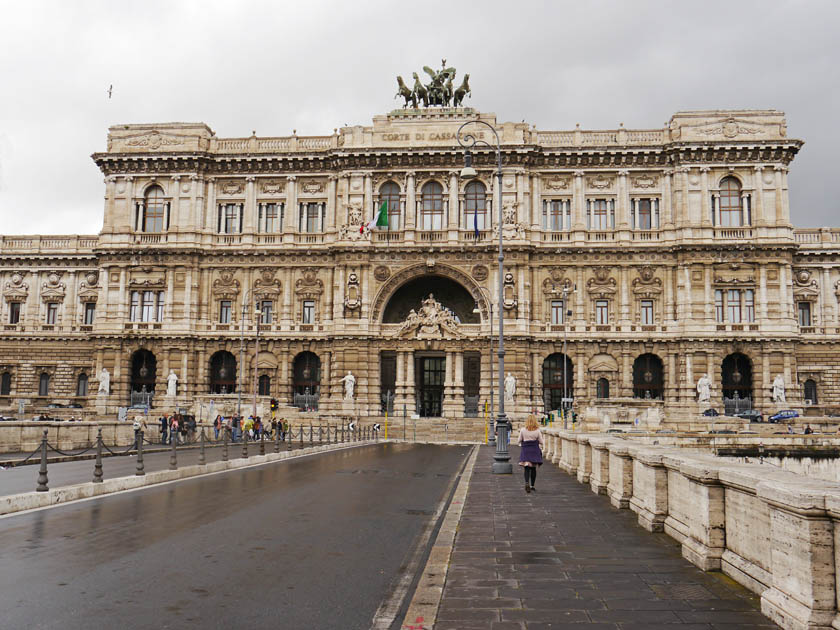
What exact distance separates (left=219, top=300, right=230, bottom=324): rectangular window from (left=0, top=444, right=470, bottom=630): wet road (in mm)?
39655

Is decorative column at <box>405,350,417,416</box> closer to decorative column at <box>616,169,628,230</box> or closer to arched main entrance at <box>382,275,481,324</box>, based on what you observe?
arched main entrance at <box>382,275,481,324</box>

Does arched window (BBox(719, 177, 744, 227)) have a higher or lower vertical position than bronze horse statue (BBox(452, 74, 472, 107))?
lower

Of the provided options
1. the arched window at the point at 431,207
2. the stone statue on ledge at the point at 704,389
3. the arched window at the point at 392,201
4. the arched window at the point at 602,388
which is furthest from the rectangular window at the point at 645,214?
the arched window at the point at 392,201

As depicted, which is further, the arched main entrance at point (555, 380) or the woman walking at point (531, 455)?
the arched main entrance at point (555, 380)

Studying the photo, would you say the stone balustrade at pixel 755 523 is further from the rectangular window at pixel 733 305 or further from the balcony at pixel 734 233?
the balcony at pixel 734 233

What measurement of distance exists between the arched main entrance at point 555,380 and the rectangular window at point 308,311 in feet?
57.1

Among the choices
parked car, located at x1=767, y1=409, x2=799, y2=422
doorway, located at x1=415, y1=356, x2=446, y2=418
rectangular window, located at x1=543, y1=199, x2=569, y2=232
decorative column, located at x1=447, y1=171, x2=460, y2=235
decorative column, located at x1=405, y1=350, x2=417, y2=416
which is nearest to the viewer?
parked car, located at x1=767, y1=409, x2=799, y2=422

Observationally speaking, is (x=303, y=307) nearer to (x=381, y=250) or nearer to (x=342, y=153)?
(x=381, y=250)

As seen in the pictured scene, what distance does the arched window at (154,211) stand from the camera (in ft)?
190

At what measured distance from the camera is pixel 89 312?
62188mm

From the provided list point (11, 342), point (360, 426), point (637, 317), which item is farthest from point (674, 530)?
point (11, 342)

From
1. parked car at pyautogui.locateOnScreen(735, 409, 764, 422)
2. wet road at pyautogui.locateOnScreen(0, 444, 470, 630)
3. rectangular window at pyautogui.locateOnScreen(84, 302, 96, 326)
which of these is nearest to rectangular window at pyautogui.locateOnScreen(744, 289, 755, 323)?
parked car at pyautogui.locateOnScreen(735, 409, 764, 422)

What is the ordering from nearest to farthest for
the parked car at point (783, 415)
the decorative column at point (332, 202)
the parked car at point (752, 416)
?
the parked car at point (783, 415), the parked car at point (752, 416), the decorative column at point (332, 202)

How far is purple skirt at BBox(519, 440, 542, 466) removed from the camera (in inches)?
665
